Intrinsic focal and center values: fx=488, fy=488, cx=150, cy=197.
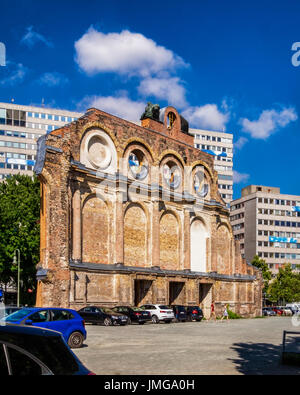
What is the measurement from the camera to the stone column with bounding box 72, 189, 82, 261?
35062 millimetres

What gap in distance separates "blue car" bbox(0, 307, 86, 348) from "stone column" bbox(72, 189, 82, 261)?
1740 centimetres

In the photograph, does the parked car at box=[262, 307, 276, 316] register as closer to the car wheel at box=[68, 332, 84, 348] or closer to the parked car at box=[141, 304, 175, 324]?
the parked car at box=[141, 304, 175, 324]

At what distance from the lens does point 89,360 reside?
14438mm

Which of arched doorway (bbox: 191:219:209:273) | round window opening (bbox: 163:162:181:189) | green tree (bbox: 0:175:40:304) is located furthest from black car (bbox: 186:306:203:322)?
green tree (bbox: 0:175:40:304)

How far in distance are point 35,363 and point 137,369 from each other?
8150 millimetres

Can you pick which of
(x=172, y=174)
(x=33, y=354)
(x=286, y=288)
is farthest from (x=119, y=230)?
(x=286, y=288)

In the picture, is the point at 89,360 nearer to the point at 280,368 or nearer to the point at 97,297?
the point at 280,368

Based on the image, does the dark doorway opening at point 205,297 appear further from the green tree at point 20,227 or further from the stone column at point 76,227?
the stone column at point 76,227

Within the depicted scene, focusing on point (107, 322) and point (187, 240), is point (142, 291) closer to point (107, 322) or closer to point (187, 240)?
point (187, 240)

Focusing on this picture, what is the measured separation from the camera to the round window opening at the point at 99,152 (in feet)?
125

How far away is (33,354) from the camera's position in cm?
517

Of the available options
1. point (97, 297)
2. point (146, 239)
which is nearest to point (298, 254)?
point (146, 239)

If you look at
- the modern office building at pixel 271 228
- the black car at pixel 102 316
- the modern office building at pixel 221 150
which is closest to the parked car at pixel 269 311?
the modern office building at pixel 271 228

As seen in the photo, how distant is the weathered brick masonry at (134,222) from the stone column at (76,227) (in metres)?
0.07
